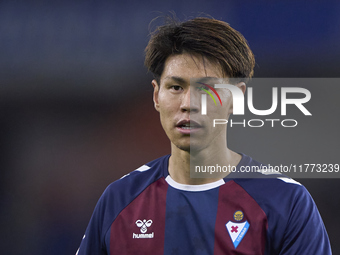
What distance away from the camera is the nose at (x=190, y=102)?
192cm

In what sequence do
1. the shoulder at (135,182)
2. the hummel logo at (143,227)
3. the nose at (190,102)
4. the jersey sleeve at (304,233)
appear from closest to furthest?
the jersey sleeve at (304,233) → the nose at (190,102) → the hummel logo at (143,227) → the shoulder at (135,182)

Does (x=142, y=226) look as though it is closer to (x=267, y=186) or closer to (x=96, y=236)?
(x=96, y=236)

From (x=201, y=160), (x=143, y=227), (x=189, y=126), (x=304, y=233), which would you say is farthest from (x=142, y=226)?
(x=304, y=233)

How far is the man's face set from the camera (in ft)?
6.32

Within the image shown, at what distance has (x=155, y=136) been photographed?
12.0 ft

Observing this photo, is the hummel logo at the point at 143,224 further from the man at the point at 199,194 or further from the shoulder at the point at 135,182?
the shoulder at the point at 135,182

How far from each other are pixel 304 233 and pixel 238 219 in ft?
0.98

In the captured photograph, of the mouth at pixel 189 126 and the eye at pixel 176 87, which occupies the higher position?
the eye at pixel 176 87

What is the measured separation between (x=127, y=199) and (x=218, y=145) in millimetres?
549

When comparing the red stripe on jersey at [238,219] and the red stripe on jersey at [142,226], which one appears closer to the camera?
the red stripe on jersey at [238,219]

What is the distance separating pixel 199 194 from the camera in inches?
81.1

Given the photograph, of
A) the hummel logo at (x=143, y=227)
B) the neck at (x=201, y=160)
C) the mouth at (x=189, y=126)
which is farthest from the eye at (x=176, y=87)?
the hummel logo at (x=143, y=227)

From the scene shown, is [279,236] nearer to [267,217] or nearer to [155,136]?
[267,217]

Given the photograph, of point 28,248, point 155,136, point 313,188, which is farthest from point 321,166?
point 28,248
